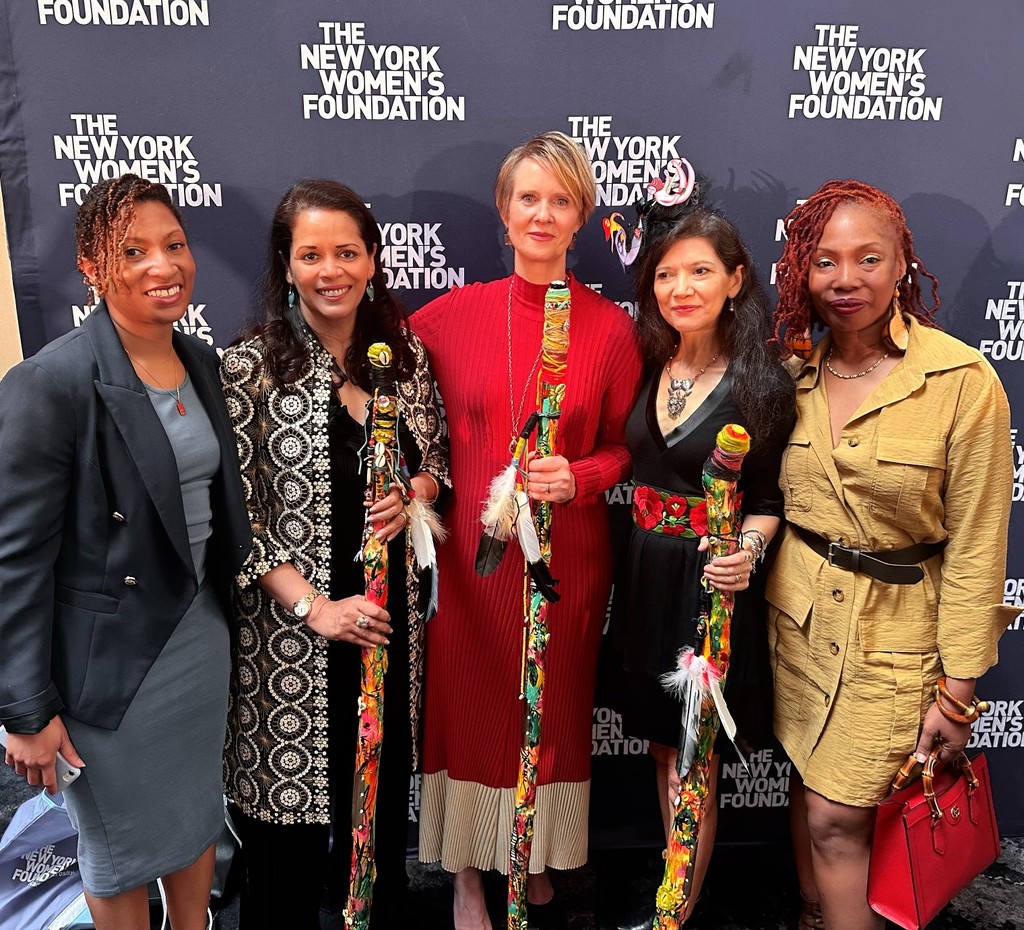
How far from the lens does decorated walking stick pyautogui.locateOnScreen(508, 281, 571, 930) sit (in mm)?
1704

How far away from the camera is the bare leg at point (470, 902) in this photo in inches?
91.9

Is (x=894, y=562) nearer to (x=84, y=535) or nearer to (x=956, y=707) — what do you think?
(x=956, y=707)

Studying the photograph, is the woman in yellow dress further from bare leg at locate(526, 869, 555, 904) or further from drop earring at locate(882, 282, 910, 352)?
bare leg at locate(526, 869, 555, 904)

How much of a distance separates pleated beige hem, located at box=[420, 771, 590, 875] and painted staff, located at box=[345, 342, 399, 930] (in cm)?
30

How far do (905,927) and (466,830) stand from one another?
1067 millimetres

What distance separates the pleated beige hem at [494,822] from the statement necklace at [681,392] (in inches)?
40.9

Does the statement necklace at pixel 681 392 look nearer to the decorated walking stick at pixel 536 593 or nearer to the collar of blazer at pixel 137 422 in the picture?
the decorated walking stick at pixel 536 593

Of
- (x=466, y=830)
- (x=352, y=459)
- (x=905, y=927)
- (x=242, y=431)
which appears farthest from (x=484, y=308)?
(x=905, y=927)

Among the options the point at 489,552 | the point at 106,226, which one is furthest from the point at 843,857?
the point at 106,226

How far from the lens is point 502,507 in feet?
5.95

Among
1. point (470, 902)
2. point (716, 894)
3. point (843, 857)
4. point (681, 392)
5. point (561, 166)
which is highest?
point (561, 166)

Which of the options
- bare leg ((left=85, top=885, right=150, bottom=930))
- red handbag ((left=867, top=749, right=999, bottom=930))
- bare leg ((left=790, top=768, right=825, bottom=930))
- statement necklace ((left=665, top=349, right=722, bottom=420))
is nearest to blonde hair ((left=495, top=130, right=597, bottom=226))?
statement necklace ((left=665, top=349, right=722, bottom=420))

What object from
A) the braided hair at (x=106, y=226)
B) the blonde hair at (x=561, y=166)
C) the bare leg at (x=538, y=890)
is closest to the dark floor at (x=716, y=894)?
the bare leg at (x=538, y=890)

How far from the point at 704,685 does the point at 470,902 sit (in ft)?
3.52
